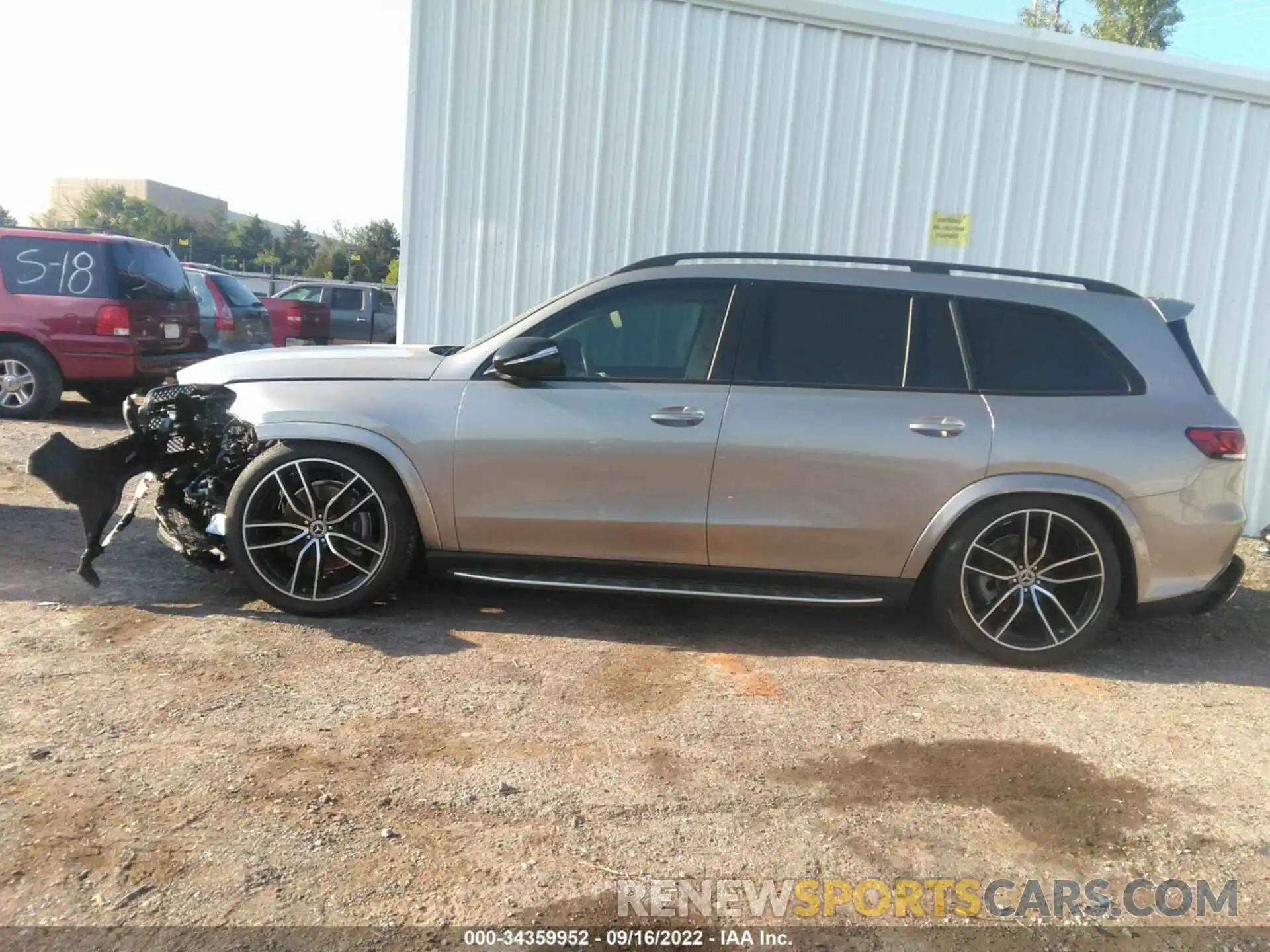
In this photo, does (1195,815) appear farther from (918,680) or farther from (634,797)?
(634,797)

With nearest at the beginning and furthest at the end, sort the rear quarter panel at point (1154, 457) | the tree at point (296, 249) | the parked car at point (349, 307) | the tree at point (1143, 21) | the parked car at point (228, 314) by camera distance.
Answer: the rear quarter panel at point (1154, 457) < the parked car at point (228, 314) < the parked car at point (349, 307) < the tree at point (1143, 21) < the tree at point (296, 249)

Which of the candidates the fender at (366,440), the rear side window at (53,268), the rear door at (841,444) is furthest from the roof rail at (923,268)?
the rear side window at (53,268)

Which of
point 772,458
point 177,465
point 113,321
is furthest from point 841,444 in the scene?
point 113,321

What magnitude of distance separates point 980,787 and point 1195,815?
2.29ft

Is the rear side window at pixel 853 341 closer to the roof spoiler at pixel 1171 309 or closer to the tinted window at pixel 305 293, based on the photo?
the roof spoiler at pixel 1171 309

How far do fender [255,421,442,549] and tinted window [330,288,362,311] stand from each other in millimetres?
15619

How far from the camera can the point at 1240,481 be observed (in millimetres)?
4434

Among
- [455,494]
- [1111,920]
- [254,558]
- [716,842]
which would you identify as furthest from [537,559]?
[1111,920]

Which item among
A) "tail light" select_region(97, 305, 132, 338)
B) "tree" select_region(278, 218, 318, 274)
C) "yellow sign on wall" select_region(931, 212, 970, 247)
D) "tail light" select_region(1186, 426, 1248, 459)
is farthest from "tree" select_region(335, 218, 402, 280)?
"tail light" select_region(1186, 426, 1248, 459)

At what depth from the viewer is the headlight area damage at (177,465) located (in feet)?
15.1

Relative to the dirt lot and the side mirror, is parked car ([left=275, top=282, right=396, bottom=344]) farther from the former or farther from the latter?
the side mirror

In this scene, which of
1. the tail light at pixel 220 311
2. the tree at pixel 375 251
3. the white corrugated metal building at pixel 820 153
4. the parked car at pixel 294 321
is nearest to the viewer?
the white corrugated metal building at pixel 820 153

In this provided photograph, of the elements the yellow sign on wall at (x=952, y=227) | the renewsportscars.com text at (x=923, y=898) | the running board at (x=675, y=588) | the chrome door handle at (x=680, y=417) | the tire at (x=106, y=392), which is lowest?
the renewsportscars.com text at (x=923, y=898)

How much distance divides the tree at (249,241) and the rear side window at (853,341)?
60663mm
